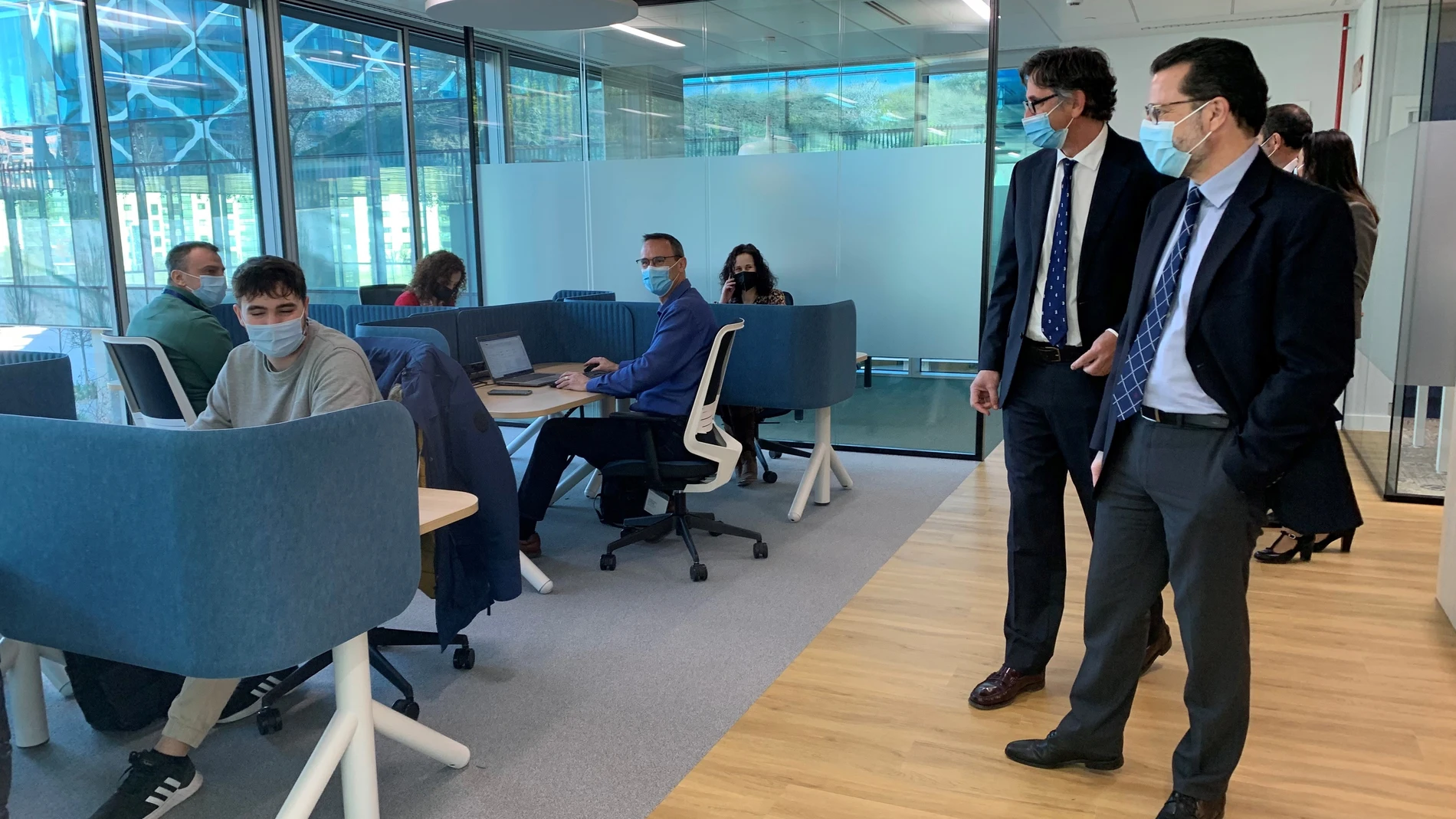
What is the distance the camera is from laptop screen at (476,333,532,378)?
14.9ft

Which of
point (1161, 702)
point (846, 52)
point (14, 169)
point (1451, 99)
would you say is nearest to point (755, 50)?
point (846, 52)

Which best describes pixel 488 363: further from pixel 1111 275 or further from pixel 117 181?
pixel 1111 275

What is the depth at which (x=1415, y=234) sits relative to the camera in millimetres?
4461

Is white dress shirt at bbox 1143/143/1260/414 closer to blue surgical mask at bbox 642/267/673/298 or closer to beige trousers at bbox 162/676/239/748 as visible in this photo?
beige trousers at bbox 162/676/239/748

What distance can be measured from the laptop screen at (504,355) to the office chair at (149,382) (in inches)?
46.7

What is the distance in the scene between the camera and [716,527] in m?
4.26

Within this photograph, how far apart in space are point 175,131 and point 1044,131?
525 centimetres

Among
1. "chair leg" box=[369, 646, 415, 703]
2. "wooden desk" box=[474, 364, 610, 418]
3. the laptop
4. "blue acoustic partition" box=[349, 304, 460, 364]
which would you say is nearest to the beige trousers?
"chair leg" box=[369, 646, 415, 703]

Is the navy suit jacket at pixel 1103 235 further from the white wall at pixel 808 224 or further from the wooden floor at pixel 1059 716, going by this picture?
the white wall at pixel 808 224

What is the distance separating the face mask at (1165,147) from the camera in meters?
1.92

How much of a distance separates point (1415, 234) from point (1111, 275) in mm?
2992

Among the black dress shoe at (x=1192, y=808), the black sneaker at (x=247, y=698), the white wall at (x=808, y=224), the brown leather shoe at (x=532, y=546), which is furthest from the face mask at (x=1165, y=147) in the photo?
the white wall at (x=808, y=224)

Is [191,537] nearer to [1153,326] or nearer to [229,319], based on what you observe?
[1153,326]

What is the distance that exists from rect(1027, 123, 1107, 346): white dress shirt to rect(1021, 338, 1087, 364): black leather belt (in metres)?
0.01
